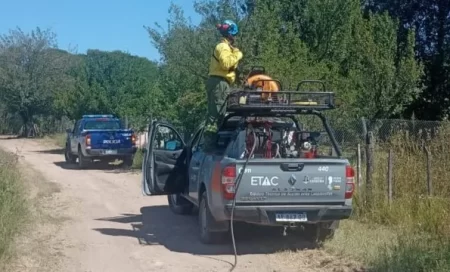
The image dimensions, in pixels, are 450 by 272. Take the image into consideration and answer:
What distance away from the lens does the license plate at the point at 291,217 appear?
32.7 feet

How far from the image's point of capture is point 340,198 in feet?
33.2

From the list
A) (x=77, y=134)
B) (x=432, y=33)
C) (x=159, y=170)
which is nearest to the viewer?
(x=159, y=170)

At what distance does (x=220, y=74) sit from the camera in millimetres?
11414

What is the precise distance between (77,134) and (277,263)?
17.7 meters

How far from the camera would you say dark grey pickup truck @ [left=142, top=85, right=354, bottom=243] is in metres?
9.85

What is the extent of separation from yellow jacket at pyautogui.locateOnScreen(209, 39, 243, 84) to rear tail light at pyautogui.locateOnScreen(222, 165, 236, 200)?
82.2 inches

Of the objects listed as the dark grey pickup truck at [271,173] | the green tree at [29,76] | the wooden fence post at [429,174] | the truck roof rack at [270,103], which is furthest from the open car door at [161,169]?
the green tree at [29,76]

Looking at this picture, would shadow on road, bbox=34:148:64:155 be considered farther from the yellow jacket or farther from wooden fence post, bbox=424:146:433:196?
wooden fence post, bbox=424:146:433:196

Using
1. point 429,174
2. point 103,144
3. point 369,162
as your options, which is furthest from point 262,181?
point 103,144

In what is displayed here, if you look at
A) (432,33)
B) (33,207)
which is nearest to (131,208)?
(33,207)

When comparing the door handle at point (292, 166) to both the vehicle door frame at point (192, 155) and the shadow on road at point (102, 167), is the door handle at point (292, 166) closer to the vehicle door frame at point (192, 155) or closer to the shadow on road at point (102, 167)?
the vehicle door frame at point (192, 155)

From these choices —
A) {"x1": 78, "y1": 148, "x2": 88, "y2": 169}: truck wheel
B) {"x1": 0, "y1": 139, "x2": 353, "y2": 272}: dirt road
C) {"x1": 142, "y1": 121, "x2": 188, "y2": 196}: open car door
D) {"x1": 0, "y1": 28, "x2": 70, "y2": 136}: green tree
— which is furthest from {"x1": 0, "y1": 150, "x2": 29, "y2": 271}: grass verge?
{"x1": 0, "y1": 28, "x2": 70, "y2": 136}: green tree

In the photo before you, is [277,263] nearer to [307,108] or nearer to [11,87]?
[307,108]

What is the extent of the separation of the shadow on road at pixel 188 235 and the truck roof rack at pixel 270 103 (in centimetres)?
192
